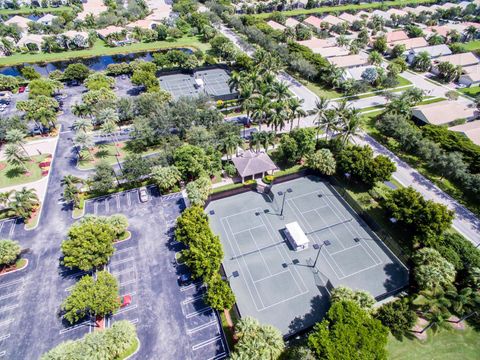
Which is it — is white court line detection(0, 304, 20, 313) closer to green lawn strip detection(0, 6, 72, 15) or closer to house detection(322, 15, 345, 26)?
house detection(322, 15, 345, 26)

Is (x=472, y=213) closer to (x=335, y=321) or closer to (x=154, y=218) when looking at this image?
(x=335, y=321)

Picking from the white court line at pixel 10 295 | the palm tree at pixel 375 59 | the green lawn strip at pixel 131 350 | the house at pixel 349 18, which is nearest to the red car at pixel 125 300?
the green lawn strip at pixel 131 350

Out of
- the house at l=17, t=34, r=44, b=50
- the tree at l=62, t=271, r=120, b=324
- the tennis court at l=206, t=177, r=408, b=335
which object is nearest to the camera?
the tree at l=62, t=271, r=120, b=324

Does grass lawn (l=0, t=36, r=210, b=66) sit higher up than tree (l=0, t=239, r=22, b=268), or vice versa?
grass lawn (l=0, t=36, r=210, b=66)

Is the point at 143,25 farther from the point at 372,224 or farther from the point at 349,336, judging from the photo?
the point at 349,336

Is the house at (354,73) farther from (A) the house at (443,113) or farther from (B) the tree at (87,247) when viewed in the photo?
(B) the tree at (87,247)

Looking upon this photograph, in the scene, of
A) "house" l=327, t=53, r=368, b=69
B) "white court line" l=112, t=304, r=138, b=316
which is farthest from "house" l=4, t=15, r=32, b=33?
"white court line" l=112, t=304, r=138, b=316

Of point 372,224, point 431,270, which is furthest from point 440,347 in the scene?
point 372,224
